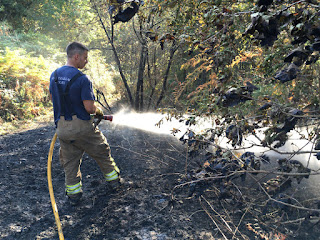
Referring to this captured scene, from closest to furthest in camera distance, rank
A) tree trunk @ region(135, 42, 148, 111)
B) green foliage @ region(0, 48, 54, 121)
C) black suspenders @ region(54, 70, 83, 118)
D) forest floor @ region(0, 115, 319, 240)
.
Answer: forest floor @ region(0, 115, 319, 240) → black suspenders @ region(54, 70, 83, 118) → tree trunk @ region(135, 42, 148, 111) → green foliage @ region(0, 48, 54, 121)

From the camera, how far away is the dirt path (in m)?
2.50

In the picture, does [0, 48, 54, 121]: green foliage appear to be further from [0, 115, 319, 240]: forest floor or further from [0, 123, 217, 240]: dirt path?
[0, 115, 319, 240]: forest floor

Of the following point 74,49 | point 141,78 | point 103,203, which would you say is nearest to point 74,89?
point 74,49

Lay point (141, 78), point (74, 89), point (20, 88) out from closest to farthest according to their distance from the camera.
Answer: point (74, 89) < point (141, 78) < point (20, 88)

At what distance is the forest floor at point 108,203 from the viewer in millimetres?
2494

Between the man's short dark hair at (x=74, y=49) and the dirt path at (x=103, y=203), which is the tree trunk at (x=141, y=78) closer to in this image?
the dirt path at (x=103, y=203)

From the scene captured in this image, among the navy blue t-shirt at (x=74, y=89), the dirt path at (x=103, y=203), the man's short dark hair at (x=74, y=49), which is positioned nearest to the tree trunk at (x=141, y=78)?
the dirt path at (x=103, y=203)

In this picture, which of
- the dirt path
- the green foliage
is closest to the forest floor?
the dirt path

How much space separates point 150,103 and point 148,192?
3.64 meters

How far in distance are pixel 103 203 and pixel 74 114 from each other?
108 cm

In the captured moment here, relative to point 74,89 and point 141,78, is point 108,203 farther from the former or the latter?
point 141,78

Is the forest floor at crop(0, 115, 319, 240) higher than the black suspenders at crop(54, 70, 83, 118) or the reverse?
the reverse

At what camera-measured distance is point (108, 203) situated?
2.97 m

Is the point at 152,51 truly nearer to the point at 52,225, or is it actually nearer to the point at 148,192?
the point at 148,192
